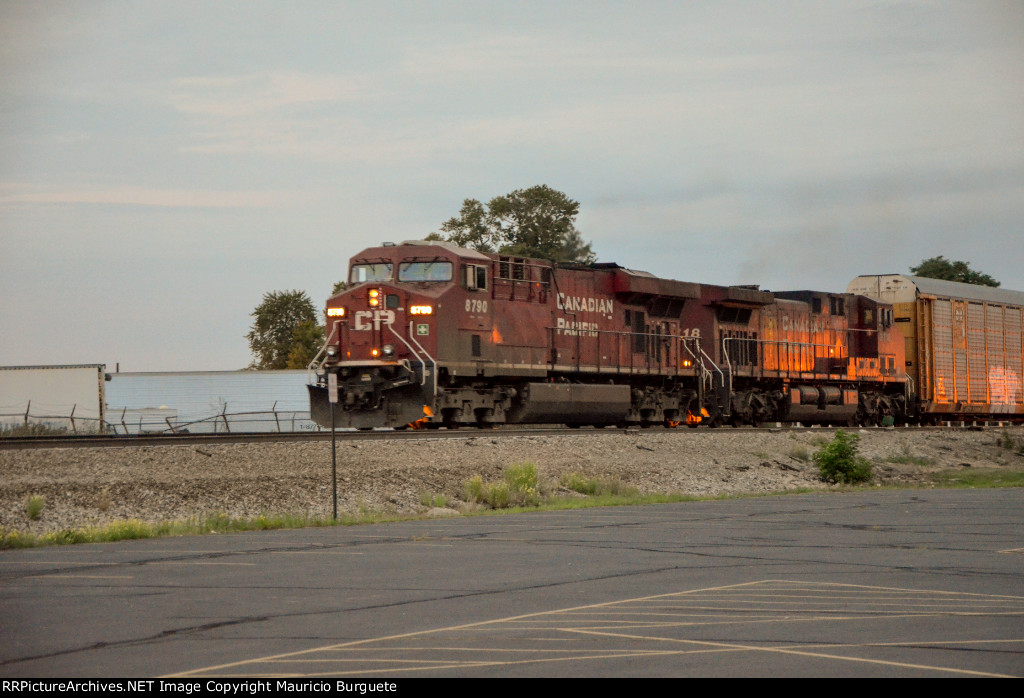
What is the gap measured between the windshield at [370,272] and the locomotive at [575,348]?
0.04 meters

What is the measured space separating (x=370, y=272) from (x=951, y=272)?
88992mm

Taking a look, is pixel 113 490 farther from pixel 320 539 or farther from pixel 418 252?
pixel 418 252

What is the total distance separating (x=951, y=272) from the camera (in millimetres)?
103250

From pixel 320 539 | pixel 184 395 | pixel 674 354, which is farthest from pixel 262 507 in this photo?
pixel 184 395

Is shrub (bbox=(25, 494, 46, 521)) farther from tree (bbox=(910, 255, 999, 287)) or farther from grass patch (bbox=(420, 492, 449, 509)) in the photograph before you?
tree (bbox=(910, 255, 999, 287))

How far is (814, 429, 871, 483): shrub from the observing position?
85.3 ft

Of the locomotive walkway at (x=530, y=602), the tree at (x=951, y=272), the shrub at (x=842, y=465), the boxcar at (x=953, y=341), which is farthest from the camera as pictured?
the tree at (x=951, y=272)

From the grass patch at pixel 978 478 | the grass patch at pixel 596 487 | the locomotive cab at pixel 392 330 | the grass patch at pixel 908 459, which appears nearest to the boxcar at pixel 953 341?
the grass patch at pixel 908 459

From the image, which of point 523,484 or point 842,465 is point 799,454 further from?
point 523,484

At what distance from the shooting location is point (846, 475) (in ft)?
85.8

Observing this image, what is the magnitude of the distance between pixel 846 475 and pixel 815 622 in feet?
63.5

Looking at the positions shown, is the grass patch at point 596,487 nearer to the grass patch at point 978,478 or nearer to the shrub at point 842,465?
the shrub at point 842,465

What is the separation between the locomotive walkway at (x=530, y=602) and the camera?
258 inches

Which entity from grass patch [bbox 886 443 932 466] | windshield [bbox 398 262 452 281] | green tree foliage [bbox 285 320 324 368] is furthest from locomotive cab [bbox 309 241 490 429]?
green tree foliage [bbox 285 320 324 368]
